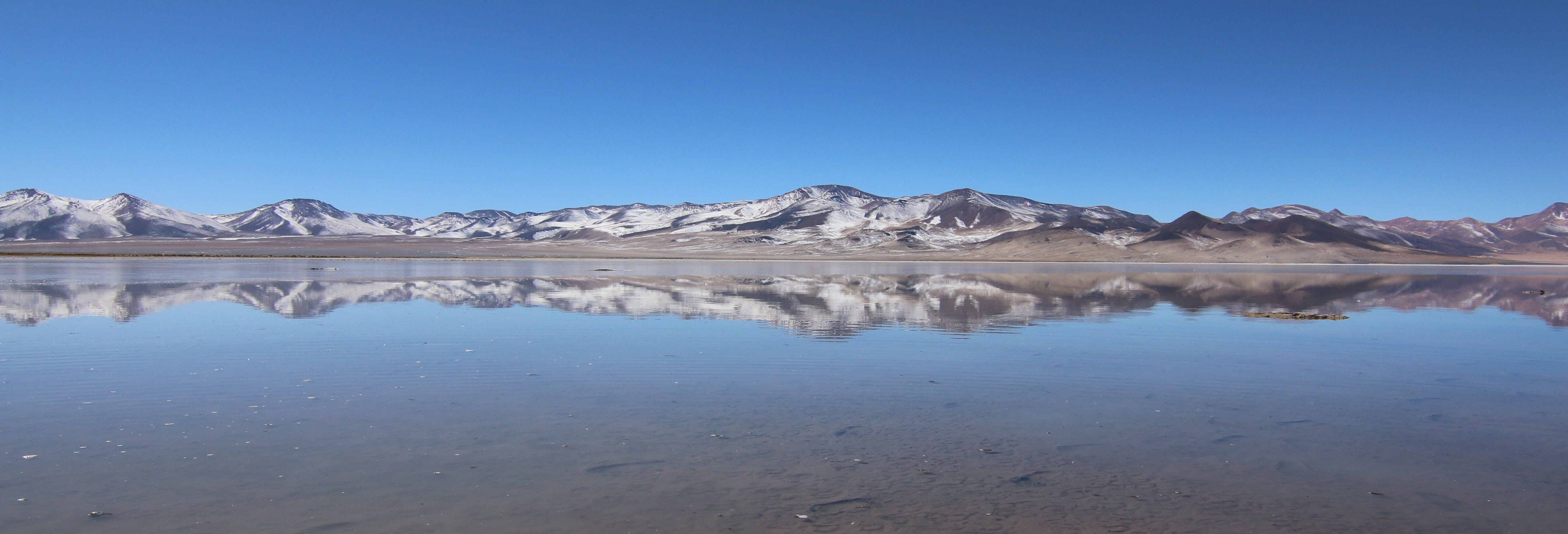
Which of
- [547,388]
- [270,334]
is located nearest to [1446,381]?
[547,388]

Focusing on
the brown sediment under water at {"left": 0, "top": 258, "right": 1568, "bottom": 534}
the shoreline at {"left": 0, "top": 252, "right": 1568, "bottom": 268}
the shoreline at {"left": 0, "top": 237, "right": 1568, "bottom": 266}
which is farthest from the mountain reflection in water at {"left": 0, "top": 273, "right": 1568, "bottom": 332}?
the shoreline at {"left": 0, "top": 237, "right": 1568, "bottom": 266}

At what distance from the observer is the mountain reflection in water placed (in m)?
21.3

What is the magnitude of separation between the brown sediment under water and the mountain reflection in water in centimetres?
85

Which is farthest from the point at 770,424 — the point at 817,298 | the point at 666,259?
the point at 666,259

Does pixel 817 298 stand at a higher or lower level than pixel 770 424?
higher

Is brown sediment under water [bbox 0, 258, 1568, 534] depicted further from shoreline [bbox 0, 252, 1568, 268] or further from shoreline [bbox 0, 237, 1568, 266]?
shoreline [bbox 0, 237, 1568, 266]

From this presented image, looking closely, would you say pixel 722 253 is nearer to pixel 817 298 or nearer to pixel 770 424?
pixel 817 298

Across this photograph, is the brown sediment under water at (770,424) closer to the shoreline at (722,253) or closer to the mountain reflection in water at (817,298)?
Result: the mountain reflection in water at (817,298)

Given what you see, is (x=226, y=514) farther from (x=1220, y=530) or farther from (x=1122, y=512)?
(x=1220, y=530)

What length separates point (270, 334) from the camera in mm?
16203

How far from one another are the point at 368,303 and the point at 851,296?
15451 mm

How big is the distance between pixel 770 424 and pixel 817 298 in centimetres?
2106

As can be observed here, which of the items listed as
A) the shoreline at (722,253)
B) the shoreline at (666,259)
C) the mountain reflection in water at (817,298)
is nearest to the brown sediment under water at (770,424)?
the mountain reflection in water at (817,298)

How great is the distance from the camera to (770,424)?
867 centimetres
